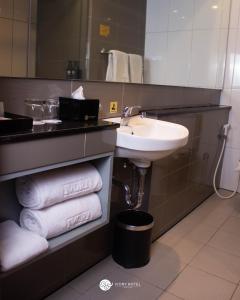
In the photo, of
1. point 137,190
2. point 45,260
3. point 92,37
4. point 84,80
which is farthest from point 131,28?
point 45,260

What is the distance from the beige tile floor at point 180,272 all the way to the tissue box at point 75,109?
0.86 meters

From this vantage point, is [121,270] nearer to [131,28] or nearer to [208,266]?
[208,266]

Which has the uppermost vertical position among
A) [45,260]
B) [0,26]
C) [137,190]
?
[0,26]

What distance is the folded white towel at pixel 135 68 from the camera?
2.22 metres

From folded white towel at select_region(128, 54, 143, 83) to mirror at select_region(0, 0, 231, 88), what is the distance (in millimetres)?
43

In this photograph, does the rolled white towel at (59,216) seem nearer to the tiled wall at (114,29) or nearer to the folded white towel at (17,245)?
the folded white towel at (17,245)

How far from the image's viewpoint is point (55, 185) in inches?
51.7

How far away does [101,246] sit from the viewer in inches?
74.9

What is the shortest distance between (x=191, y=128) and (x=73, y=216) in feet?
4.36

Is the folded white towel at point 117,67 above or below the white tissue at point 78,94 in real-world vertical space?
above

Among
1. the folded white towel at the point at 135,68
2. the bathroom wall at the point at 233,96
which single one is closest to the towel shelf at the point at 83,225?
the folded white towel at the point at 135,68

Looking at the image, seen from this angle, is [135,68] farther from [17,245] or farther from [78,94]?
[17,245]

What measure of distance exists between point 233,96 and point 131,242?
199 cm

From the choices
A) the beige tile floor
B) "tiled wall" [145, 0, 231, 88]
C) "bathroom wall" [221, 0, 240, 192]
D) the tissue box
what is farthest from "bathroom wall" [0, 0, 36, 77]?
"bathroom wall" [221, 0, 240, 192]
